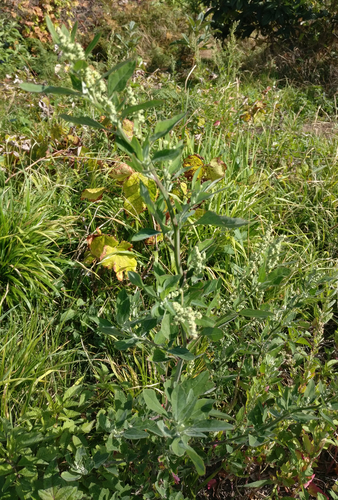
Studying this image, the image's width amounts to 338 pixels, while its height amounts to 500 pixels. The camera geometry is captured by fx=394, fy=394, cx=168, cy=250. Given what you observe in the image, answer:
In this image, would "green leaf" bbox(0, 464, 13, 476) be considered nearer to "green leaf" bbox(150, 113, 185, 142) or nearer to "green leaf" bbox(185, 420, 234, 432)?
"green leaf" bbox(185, 420, 234, 432)

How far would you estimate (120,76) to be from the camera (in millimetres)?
742

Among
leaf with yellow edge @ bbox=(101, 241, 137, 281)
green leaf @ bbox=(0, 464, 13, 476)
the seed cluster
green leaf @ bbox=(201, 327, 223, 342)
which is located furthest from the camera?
leaf with yellow edge @ bbox=(101, 241, 137, 281)

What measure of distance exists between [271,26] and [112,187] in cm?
492

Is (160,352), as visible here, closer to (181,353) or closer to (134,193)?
(181,353)

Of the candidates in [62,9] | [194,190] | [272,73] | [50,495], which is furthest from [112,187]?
[62,9]

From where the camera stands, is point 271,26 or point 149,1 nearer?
point 271,26

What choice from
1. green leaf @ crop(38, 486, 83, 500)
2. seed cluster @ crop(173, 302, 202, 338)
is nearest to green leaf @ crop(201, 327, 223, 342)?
seed cluster @ crop(173, 302, 202, 338)

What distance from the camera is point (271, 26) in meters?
6.02

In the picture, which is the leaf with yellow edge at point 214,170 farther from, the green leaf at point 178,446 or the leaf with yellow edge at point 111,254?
the green leaf at point 178,446

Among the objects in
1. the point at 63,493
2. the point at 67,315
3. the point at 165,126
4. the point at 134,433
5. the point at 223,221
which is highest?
the point at 165,126

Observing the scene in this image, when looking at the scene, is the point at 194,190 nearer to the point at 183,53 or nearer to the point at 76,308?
the point at 76,308

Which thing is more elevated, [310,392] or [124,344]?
[124,344]

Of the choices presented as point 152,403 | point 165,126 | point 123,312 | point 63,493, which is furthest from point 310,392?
point 165,126

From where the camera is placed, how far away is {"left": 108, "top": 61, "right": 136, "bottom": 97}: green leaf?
74 centimetres
